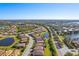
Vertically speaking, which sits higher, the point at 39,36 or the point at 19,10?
the point at 19,10

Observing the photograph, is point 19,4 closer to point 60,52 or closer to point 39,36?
point 39,36

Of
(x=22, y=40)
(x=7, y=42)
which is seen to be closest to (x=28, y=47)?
(x=22, y=40)

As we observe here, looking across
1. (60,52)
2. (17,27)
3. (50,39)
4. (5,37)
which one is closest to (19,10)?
(17,27)

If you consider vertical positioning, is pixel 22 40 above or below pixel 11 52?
above

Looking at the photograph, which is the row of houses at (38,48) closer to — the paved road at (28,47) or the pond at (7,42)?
the paved road at (28,47)

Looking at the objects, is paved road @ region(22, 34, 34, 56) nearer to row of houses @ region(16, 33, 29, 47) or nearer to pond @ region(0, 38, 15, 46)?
A: row of houses @ region(16, 33, 29, 47)

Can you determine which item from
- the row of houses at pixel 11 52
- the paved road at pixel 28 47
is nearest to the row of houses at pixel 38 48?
the paved road at pixel 28 47

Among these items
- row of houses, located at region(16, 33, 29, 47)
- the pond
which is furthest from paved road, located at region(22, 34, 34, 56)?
the pond

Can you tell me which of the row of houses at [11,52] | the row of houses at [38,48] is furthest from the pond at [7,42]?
the row of houses at [38,48]

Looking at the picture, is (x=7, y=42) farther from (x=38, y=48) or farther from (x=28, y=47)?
(x=38, y=48)

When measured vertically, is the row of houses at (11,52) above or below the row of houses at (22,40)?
below

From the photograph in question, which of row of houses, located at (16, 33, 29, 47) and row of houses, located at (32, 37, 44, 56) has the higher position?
row of houses, located at (16, 33, 29, 47)
